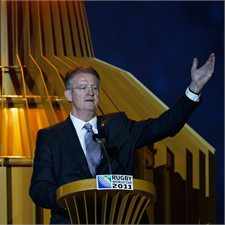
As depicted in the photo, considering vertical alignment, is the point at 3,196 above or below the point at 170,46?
below

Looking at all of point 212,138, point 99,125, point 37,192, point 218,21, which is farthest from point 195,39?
point 37,192

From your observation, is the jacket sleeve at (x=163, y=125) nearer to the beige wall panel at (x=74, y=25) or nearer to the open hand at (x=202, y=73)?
the open hand at (x=202, y=73)

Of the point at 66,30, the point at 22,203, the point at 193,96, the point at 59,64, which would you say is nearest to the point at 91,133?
the point at 193,96

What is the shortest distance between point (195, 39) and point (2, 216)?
120cm

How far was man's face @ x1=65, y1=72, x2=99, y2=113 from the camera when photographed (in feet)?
11.0

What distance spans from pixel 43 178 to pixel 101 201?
0.38 m

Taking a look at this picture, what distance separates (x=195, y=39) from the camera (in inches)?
166

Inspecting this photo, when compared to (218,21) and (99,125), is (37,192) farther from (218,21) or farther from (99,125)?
(218,21)

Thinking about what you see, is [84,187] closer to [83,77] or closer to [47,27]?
[83,77]

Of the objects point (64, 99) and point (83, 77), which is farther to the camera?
point (64, 99)

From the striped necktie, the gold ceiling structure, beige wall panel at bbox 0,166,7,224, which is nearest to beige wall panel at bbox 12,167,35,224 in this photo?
beige wall panel at bbox 0,166,7,224

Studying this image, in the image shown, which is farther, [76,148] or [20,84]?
[20,84]

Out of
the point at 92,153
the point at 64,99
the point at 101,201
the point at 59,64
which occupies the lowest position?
the point at 101,201

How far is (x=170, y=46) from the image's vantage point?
4207 mm
